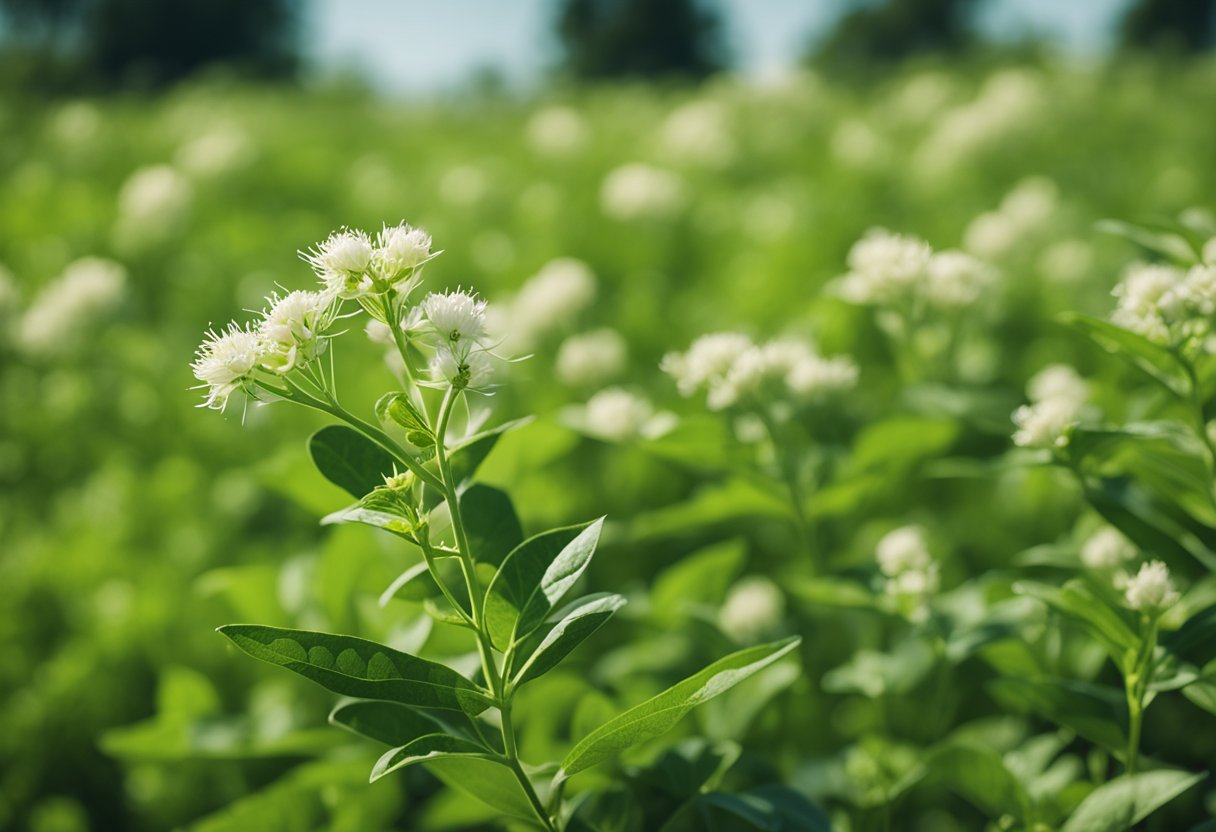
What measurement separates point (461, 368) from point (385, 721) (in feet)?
1.18

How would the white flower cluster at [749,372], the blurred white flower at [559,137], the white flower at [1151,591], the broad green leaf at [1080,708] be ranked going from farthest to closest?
the blurred white flower at [559,137], the white flower cluster at [749,372], the broad green leaf at [1080,708], the white flower at [1151,591]

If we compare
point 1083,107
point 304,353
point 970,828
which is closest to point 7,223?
point 304,353

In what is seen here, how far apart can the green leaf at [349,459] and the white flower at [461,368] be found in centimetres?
14

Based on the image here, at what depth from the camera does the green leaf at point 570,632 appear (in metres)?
0.80

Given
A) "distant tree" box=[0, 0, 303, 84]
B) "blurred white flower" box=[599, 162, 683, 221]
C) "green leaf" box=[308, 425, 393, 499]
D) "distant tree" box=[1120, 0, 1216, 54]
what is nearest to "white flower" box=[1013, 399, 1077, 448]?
"green leaf" box=[308, 425, 393, 499]

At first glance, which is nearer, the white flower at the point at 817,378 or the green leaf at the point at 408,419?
the green leaf at the point at 408,419

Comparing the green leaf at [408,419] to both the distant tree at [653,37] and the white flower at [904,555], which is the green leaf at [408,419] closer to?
the white flower at [904,555]

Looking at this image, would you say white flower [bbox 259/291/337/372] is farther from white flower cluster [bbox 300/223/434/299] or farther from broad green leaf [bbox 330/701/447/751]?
broad green leaf [bbox 330/701/447/751]

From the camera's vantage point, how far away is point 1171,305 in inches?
37.9

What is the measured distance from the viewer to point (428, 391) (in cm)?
154

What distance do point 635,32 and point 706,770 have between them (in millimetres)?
41521

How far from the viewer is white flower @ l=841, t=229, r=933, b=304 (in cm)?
140

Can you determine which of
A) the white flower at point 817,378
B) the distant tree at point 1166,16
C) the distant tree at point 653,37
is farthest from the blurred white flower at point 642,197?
the distant tree at point 1166,16

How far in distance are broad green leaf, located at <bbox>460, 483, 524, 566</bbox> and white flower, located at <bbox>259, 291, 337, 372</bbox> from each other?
22 centimetres
